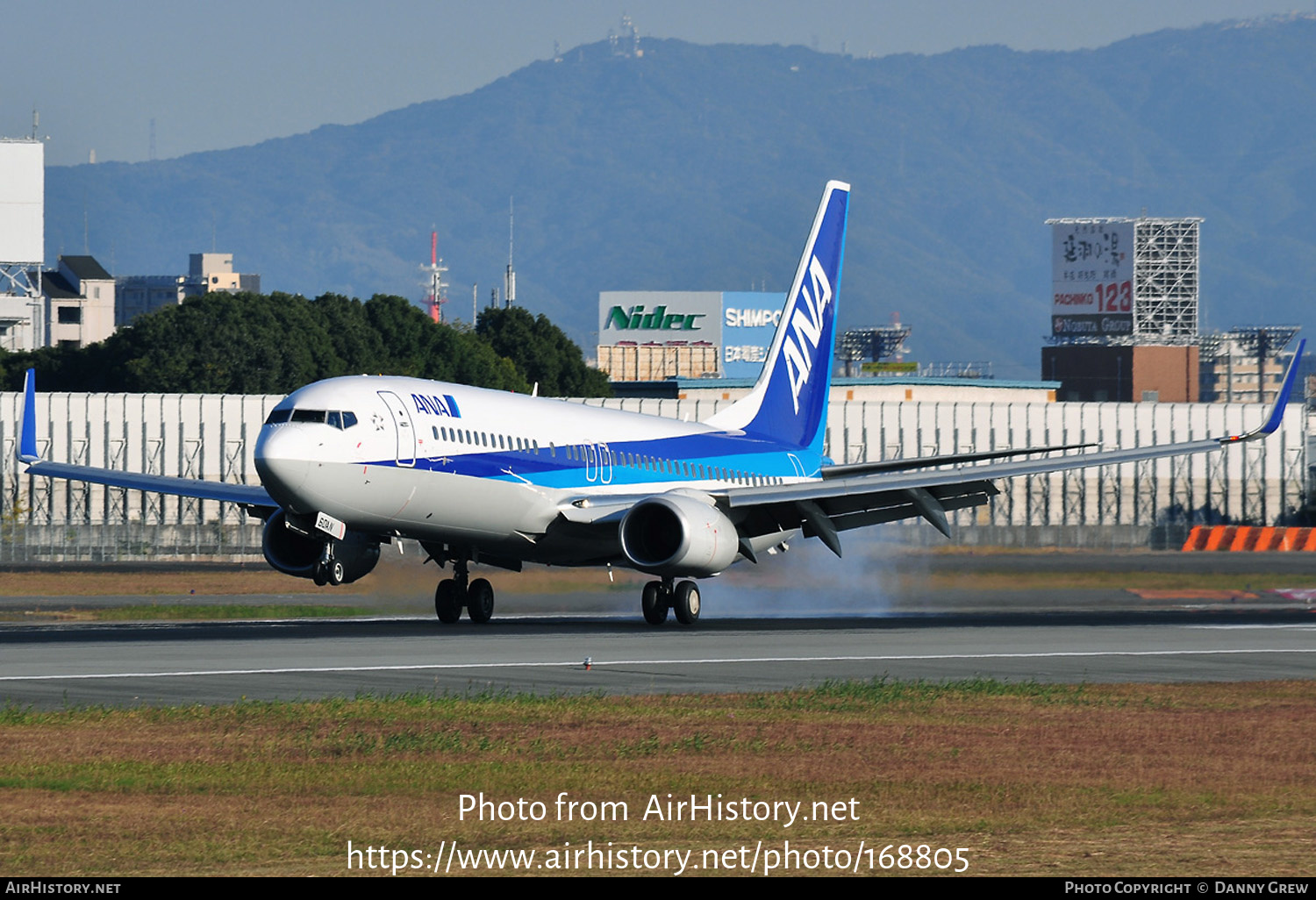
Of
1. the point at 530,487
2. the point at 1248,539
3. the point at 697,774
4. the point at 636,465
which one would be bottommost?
the point at 1248,539

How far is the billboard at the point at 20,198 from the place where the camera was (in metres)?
149

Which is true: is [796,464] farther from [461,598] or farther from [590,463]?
[461,598]

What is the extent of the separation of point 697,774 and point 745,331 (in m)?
176

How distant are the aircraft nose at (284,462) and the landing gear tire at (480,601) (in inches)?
292

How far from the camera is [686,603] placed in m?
39.3

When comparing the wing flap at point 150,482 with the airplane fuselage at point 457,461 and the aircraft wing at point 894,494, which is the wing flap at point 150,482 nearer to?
the airplane fuselage at point 457,461

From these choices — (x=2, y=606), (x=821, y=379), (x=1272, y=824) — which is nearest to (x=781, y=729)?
(x=1272, y=824)

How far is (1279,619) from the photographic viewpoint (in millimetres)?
40781

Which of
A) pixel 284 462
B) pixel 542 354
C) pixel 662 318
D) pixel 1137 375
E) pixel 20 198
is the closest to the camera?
pixel 284 462

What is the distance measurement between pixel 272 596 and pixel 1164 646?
28576 millimetres

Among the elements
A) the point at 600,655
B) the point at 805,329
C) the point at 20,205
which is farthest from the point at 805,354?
the point at 20,205

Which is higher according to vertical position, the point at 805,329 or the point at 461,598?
the point at 805,329

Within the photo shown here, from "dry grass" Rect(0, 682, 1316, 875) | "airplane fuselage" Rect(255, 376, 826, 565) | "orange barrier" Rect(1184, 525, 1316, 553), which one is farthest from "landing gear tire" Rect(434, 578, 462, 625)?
"orange barrier" Rect(1184, 525, 1316, 553)
